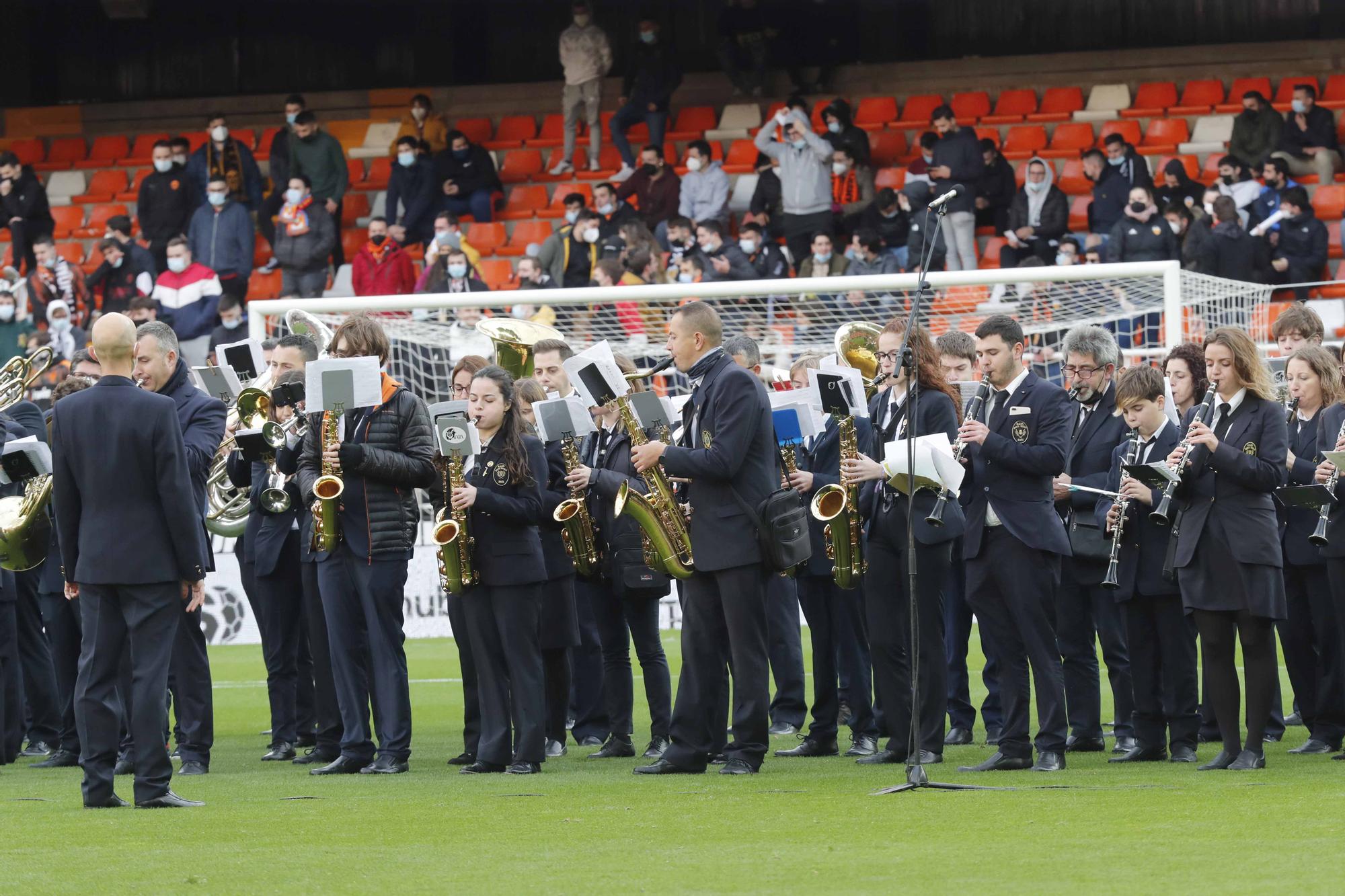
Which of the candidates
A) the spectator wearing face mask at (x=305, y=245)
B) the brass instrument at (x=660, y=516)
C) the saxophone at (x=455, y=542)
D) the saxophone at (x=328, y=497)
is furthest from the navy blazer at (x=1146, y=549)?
the spectator wearing face mask at (x=305, y=245)

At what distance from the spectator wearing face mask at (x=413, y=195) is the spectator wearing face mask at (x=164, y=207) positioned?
228 cm

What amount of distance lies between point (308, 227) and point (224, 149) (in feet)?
6.15

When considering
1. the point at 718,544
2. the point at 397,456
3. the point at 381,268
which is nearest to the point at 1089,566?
the point at 718,544

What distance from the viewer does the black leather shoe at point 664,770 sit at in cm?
770

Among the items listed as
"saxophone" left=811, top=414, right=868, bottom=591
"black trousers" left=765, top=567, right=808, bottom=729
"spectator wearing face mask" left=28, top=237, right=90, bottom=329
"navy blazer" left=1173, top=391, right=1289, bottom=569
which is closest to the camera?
"navy blazer" left=1173, top=391, right=1289, bottom=569

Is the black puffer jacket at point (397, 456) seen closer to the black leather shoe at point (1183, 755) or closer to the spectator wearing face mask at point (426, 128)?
the black leather shoe at point (1183, 755)

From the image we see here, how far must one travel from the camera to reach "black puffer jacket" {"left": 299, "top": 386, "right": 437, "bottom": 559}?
25.7ft

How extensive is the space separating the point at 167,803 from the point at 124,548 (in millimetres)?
1004

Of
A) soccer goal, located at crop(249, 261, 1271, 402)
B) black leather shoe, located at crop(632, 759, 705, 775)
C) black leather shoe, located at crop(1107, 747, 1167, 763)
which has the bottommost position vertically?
black leather shoe, located at crop(1107, 747, 1167, 763)

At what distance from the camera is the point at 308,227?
19.5 metres

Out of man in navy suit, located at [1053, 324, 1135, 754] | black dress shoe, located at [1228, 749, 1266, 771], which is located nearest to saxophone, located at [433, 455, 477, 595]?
man in navy suit, located at [1053, 324, 1135, 754]

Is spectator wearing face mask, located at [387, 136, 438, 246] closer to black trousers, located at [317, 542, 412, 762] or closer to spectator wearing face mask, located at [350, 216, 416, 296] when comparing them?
spectator wearing face mask, located at [350, 216, 416, 296]

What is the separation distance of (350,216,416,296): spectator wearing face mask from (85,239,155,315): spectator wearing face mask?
2308 millimetres

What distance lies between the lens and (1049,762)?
7449 mm
